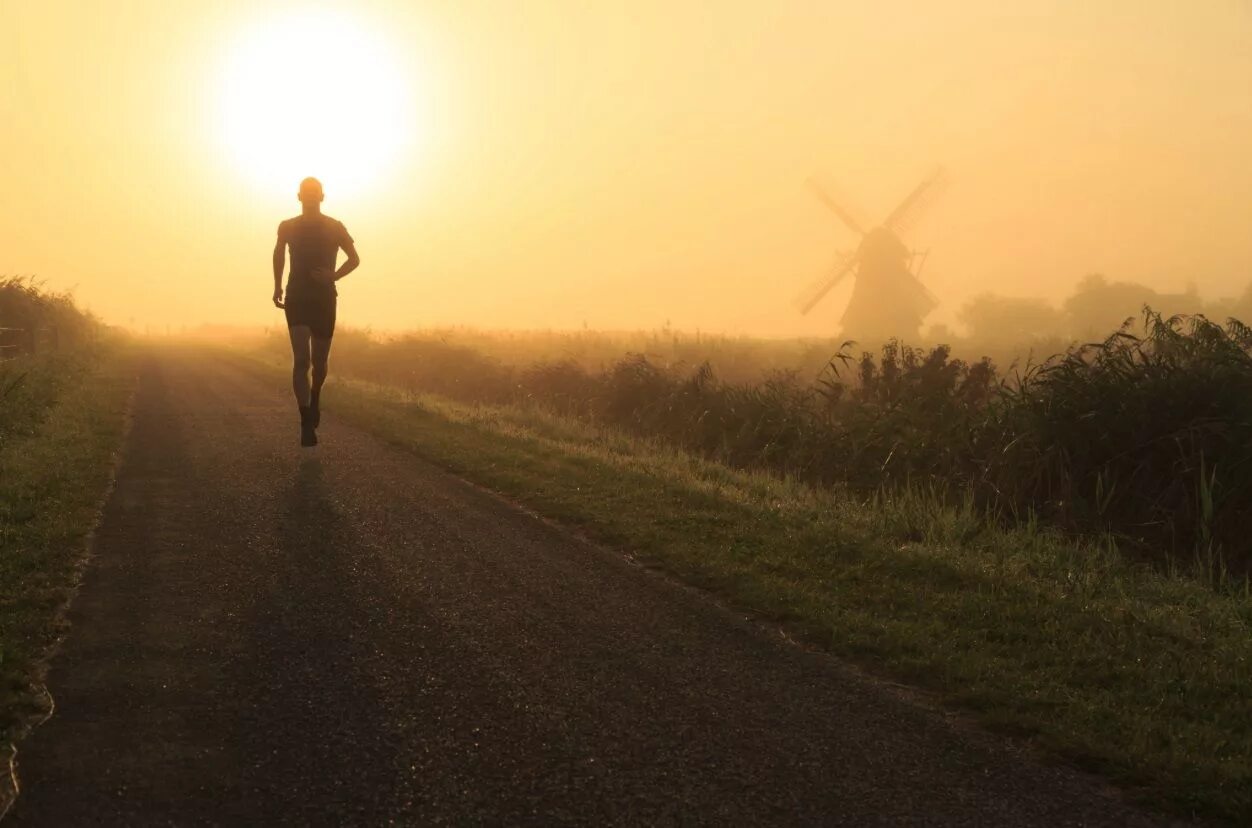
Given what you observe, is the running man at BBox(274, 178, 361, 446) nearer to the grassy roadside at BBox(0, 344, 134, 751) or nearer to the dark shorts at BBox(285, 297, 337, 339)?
the dark shorts at BBox(285, 297, 337, 339)

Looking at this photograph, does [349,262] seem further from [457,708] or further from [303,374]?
[457,708]

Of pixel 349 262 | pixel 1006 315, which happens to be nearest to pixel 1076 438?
pixel 349 262

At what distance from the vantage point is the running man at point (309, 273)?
401 inches

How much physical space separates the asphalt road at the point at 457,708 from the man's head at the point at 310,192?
4.64m

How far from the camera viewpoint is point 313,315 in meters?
10.3

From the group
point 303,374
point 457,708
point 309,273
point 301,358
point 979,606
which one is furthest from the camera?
point 303,374

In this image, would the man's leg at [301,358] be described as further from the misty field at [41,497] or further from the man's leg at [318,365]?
the misty field at [41,497]

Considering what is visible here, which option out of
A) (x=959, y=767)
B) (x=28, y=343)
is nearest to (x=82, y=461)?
(x=959, y=767)

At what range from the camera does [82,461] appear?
395 inches

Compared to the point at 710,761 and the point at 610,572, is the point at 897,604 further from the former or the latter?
the point at 710,761

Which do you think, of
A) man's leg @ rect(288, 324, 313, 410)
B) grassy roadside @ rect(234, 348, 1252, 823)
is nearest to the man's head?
man's leg @ rect(288, 324, 313, 410)

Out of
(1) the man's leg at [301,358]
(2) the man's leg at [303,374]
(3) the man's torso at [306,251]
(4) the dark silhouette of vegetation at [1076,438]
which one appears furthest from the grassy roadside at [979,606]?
(3) the man's torso at [306,251]

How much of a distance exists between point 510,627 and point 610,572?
142cm

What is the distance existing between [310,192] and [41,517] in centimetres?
448
